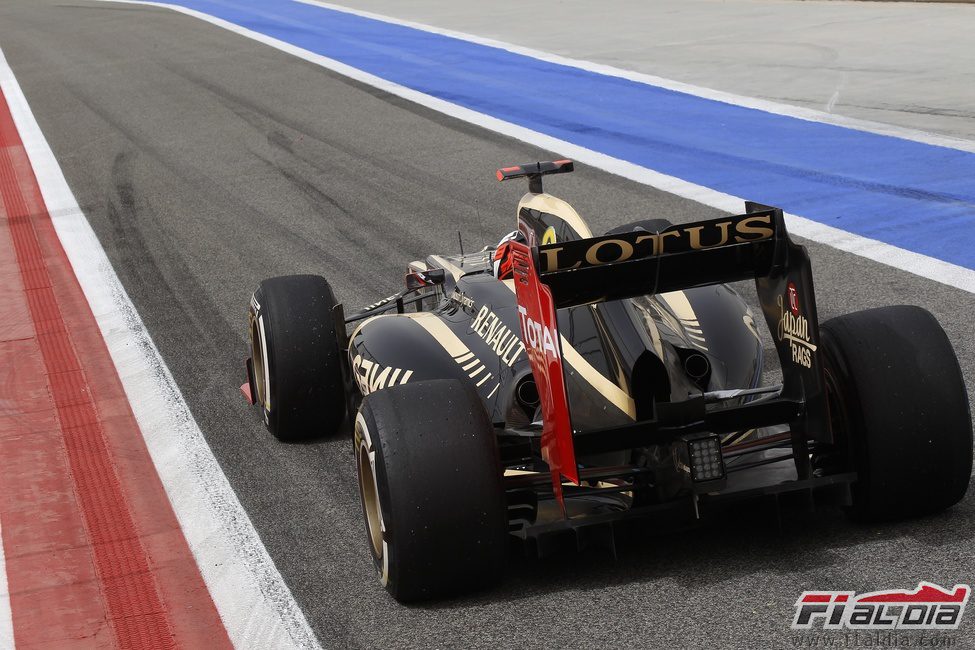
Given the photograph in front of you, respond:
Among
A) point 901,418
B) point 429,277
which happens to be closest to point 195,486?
point 429,277

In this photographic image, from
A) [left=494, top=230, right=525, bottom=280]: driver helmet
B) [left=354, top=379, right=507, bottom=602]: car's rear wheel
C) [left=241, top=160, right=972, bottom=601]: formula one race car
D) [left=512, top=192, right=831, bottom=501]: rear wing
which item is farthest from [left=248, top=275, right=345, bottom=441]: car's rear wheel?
[left=512, top=192, right=831, bottom=501]: rear wing

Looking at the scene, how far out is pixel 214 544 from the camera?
5883 millimetres

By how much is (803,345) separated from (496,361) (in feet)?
4.80

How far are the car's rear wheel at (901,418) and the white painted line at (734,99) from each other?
26.7ft

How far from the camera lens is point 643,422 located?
194 inches

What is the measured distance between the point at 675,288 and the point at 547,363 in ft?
1.99

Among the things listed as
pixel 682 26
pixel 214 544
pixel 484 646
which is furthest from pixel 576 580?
pixel 682 26

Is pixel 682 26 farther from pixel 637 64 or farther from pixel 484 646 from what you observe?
pixel 484 646

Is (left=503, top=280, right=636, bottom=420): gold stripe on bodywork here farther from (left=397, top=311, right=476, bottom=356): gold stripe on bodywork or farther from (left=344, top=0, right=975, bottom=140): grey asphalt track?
(left=344, top=0, right=975, bottom=140): grey asphalt track

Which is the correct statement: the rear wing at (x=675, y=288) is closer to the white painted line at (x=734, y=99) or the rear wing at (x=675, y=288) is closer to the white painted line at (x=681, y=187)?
the white painted line at (x=681, y=187)

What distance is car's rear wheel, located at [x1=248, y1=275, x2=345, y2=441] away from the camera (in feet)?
22.2

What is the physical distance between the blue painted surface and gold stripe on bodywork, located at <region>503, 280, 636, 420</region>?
15.5 feet

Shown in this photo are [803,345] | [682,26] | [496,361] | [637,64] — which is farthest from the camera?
[682,26]

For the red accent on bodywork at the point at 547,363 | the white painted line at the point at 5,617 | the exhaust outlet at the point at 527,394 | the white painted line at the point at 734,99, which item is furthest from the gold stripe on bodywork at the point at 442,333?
the white painted line at the point at 734,99
